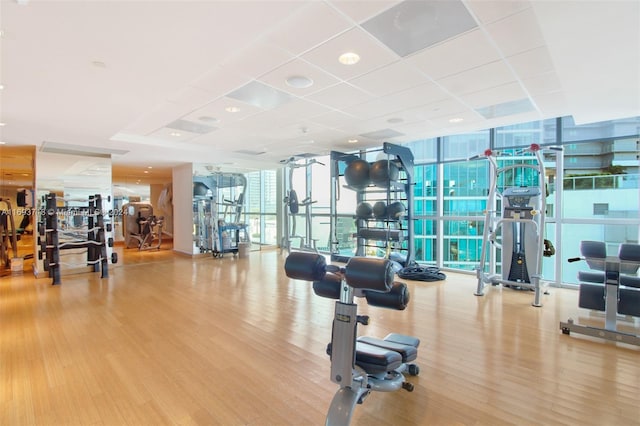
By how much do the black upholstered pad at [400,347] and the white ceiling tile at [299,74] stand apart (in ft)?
8.84

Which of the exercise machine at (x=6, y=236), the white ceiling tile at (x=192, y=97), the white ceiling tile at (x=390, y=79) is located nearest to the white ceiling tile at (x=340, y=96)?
the white ceiling tile at (x=390, y=79)

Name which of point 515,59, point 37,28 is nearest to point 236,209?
point 37,28

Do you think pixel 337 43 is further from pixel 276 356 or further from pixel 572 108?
pixel 572 108

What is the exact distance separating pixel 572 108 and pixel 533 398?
4107 millimetres

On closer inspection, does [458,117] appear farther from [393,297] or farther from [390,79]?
[393,297]

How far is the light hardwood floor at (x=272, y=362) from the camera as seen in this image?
2.12 m

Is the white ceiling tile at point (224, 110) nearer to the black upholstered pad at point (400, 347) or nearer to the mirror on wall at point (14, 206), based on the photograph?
the black upholstered pad at point (400, 347)

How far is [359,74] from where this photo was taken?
3445 millimetres

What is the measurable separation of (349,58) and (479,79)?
1640mm

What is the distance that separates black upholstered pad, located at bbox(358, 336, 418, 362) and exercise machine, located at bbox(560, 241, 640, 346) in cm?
224

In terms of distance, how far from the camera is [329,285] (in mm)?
2049

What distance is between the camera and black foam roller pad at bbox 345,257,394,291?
1655mm

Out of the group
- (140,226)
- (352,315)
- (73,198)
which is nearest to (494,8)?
(352,315)

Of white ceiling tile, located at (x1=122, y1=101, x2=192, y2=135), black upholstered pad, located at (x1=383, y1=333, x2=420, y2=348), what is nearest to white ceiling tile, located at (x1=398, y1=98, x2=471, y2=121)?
black upholstered pad, located at (x1=383, y1=333, x2=420, y2=348)
